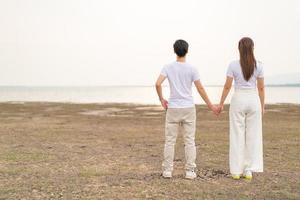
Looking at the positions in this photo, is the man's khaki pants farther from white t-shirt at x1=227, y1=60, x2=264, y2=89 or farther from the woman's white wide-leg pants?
white t-shirt at x1=227, y1=60, x2=264, y2=89

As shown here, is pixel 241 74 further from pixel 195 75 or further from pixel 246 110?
pixel 195 75

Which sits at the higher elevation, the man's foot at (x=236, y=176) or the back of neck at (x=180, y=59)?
the back of neck at (x=180, y=59)

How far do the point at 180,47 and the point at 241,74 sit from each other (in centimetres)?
131

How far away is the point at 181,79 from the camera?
324 inches

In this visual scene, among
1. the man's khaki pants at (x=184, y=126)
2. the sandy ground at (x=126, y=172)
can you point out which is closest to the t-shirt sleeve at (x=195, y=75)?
the man's khaki pants at (x=184, y=126)

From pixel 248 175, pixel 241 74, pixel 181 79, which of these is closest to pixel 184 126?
pixel 181 79

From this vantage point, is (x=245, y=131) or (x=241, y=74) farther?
(x=245, y=131)

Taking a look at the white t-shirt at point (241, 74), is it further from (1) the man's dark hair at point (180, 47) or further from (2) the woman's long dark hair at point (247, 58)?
(1) the man's dark hair at point (180, 47)

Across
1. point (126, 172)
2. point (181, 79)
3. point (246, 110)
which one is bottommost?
point (126, 172)

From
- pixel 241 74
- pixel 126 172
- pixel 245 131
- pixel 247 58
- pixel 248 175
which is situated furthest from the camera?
pixel 126 172

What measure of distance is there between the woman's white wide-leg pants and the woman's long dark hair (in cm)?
38

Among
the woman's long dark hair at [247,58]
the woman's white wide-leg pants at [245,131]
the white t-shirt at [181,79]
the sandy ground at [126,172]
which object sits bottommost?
the sandy ground at [126,172]

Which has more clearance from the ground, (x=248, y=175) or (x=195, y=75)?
(x=195, y=75)

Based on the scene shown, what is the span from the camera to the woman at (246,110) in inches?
324
